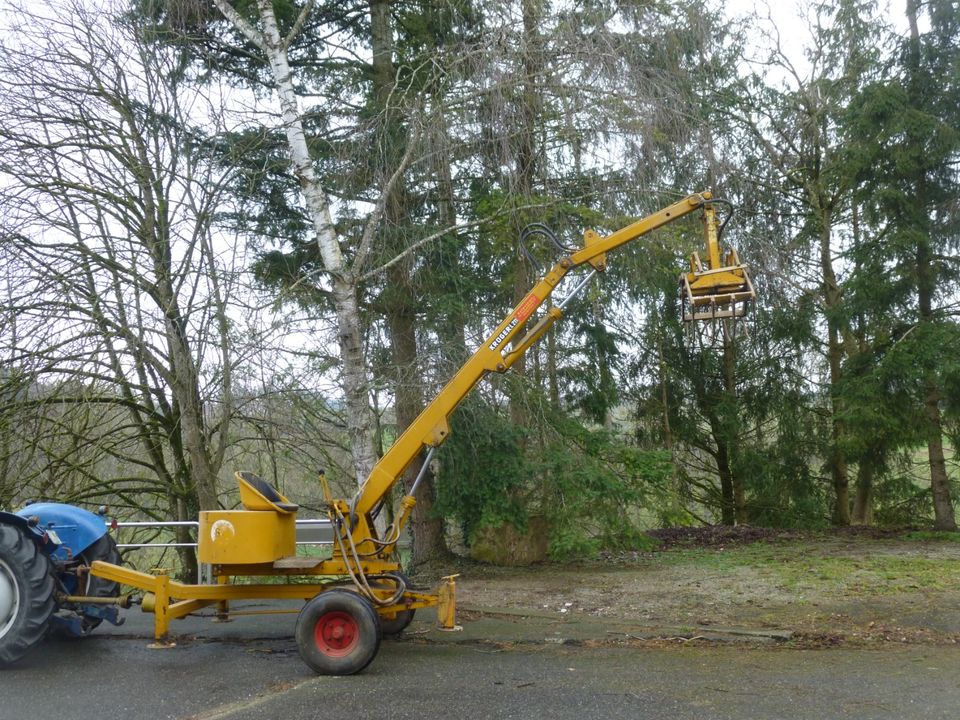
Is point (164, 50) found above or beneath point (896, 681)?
above

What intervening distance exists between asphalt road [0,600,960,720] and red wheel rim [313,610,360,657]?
0.24 m

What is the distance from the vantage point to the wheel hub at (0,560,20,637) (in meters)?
6.82

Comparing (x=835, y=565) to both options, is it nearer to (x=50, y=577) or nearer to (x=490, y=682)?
(x=490, y=682)

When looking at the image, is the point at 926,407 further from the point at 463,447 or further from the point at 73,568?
the point at 73,568

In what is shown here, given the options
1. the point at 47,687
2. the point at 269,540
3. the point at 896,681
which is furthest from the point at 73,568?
the point at 896,681

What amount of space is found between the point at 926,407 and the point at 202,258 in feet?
34.7

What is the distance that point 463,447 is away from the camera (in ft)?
34.5

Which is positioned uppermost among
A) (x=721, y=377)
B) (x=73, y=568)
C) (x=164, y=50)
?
(x=164, y=50)

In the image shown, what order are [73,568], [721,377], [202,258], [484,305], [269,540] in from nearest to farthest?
[269,540] → [73,568] → [202,258] → [484,305] → [721,377]

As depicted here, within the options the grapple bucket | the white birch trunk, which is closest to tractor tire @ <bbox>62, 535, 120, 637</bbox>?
the white birch trunk

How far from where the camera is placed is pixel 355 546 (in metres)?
7.27

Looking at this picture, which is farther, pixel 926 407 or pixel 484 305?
pixel 926 407

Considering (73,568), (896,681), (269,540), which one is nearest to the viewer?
(896,681)

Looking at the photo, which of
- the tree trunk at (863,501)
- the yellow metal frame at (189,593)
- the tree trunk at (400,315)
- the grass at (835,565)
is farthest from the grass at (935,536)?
the yellow metal frame at (189,593)
